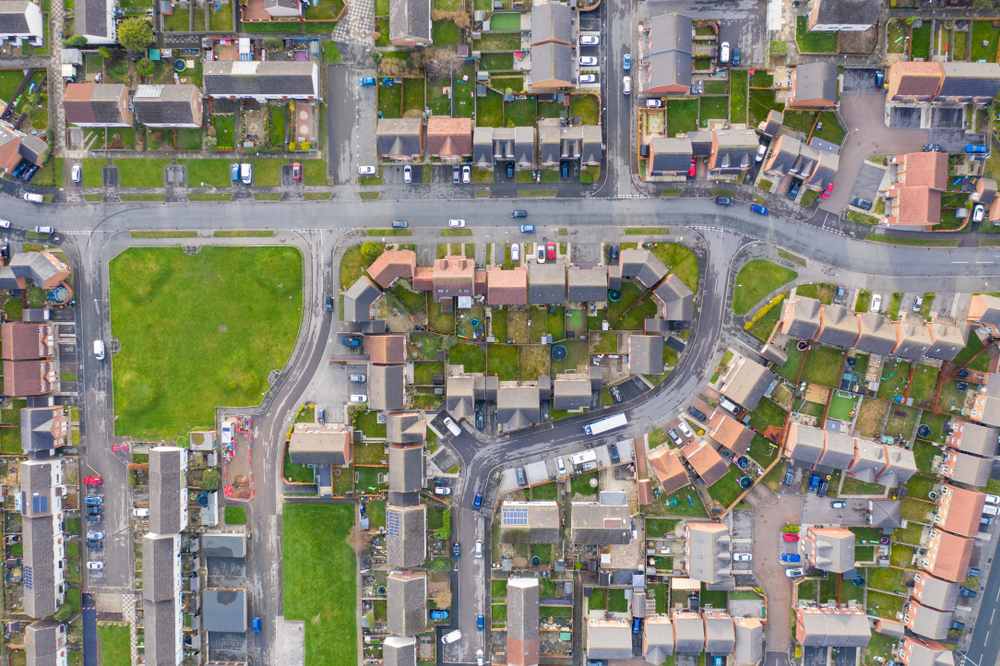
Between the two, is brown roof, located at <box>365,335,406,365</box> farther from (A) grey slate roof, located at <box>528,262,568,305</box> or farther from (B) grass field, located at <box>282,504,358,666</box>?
(B) grass field, located at <box>282,504,358,666</box>

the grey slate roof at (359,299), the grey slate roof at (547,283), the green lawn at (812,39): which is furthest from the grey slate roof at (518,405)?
the green lawn at (812,39)

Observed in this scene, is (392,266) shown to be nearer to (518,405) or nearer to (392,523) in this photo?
(518,405)

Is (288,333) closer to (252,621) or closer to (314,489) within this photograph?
(314,489)

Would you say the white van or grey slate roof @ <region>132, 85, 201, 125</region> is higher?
grey slate roof @ <region>132, 85, 201, 125</region>

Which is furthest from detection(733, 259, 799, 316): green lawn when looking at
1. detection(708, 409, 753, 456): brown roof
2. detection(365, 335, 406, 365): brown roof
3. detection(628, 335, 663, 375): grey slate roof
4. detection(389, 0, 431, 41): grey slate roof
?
detection(389, 0, 431, 41): grey slate roof

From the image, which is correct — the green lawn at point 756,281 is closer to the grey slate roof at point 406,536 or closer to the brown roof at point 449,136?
the brown roof at point 449,136

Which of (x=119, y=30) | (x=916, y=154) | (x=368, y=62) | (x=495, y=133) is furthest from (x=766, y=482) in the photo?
(x=119, y=30)
